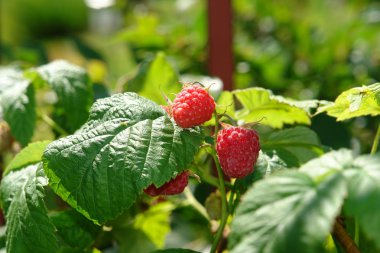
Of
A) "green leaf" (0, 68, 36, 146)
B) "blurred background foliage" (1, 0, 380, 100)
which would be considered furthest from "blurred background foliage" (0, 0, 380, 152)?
Answer: "green leaf" (0, 68, 36, 146)

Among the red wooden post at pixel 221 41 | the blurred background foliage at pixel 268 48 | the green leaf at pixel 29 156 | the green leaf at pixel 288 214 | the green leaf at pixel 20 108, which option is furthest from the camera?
the blurred background foliage at pixel 268 48

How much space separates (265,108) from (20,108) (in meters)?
0.27

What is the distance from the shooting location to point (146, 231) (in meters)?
0.78

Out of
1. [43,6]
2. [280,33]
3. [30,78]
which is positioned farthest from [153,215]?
[43,6]

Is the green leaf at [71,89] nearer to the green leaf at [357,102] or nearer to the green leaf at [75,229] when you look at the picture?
the green leaf at [75,229]

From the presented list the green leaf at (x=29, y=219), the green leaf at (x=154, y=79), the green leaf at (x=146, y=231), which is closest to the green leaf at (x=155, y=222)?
the green leaf at (x=146, y=231)

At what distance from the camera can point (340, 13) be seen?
2.00 meters

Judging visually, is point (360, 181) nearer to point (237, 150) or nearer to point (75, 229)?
point (237, 150)

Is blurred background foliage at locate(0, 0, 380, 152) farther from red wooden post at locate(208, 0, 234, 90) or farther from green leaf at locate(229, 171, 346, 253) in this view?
green leaf at locate(229, 171, 346, 253)

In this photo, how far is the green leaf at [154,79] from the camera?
78 cm

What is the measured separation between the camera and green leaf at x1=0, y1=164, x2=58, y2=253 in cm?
52

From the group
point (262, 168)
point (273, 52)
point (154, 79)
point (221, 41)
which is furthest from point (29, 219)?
point (273, 52)

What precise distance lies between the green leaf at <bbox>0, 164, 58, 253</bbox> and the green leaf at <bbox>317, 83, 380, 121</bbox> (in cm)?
26

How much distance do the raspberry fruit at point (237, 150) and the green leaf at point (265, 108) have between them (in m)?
0.10
